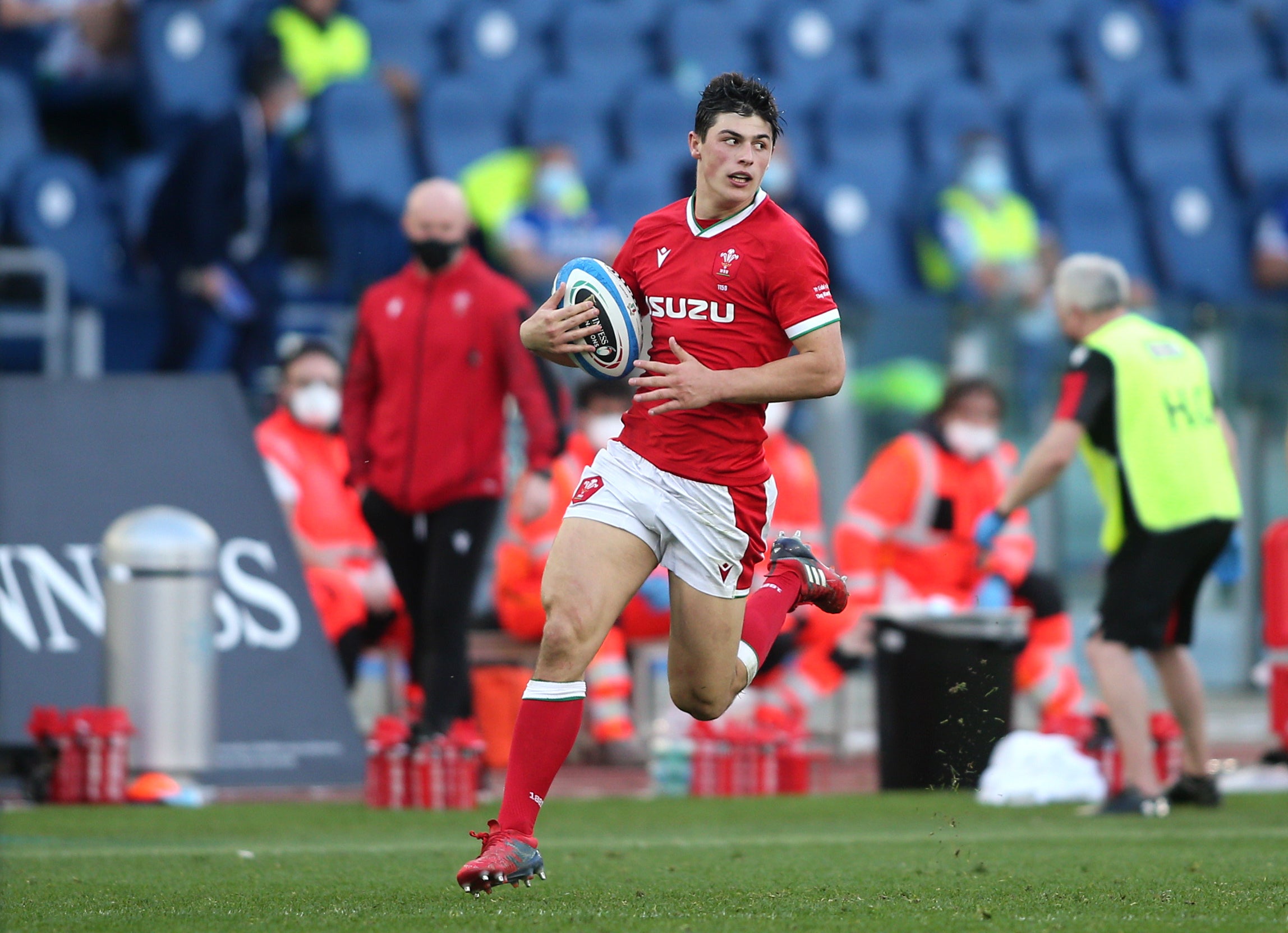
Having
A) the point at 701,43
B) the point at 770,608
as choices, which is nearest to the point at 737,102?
the point at 770,608

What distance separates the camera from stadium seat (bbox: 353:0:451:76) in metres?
15.3

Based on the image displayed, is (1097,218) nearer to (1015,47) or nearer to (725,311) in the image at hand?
(1015,47)

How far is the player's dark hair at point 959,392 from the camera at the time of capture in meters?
10.5

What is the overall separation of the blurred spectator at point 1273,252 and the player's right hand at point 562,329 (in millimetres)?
11065

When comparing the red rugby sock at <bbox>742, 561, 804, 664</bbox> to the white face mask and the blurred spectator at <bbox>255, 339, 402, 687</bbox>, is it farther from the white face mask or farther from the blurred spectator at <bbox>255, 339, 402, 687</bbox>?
the white face mask

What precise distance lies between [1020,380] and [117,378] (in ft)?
17.0

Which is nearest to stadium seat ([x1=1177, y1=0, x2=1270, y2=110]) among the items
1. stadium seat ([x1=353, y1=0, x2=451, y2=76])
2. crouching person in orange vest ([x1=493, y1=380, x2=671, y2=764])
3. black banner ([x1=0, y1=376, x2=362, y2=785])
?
stadium seat ([x1=353, y1=0, x2=451, y2=76])

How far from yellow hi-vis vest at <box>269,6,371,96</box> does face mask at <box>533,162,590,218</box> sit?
168cm

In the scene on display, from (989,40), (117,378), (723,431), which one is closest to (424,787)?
(117,378)

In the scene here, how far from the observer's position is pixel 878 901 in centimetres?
491

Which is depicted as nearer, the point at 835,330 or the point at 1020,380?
the point at 835,330

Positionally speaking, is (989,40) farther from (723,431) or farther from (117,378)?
(723,431)

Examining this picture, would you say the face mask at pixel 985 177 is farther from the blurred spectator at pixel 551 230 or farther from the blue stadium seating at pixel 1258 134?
the blurred spectator at pixel 551 230

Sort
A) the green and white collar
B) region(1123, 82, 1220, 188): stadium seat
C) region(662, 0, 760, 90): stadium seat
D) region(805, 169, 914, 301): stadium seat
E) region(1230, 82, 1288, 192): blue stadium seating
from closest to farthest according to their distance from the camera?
the green and white collar, region(805, 169, 914, 301): stadium seat, region(662, 0, 760, 90): stadium seat, region(1230, 82, 1288, 192): blue stadium seating, region(1123, 82, 1220, 188): stadium seat
